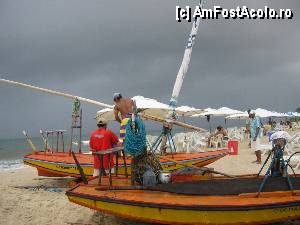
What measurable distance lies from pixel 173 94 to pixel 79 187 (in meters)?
5.12

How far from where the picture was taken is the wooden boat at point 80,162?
9.52 metres

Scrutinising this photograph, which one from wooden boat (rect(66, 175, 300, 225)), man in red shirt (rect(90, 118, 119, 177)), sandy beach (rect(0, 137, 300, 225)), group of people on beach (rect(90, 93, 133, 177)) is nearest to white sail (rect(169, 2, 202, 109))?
group of people on beach (rect(90, 93, 133, 177))

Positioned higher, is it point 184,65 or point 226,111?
point 184,65

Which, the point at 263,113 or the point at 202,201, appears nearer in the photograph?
the point at 202,201

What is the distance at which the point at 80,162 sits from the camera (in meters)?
9.70

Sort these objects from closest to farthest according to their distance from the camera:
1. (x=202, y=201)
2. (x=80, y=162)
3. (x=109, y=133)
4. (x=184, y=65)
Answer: (x=202, y=201), (x=109, y=133), (x=80, y=162), (x=184, y=65)

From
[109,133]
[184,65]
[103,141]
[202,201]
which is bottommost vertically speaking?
[202,201]

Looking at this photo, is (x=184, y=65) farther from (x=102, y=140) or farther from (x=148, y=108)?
(x=102, y=140)

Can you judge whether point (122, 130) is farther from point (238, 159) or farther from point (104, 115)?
point (238, 159)

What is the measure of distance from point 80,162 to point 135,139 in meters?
3.92

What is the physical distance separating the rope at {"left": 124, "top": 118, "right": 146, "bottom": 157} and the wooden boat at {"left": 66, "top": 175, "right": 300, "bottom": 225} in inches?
27.5

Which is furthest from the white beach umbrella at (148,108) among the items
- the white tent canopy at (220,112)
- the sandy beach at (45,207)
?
the white tent canopy at (220,112)

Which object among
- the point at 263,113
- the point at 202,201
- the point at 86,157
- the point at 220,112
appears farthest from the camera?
the point at 263,113

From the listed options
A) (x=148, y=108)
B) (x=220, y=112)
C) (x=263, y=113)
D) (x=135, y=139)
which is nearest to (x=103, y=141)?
(x=135, y=139)
